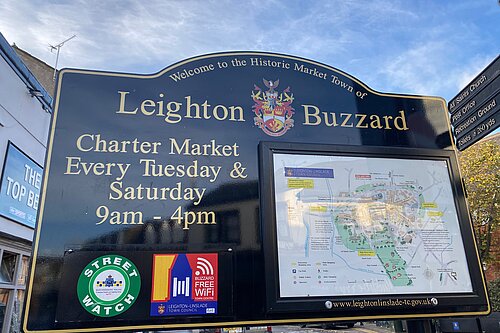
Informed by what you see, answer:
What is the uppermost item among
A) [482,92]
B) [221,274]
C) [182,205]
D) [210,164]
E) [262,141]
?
[482,92]

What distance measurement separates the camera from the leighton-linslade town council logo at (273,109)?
3299mm

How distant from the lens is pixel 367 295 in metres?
2.86

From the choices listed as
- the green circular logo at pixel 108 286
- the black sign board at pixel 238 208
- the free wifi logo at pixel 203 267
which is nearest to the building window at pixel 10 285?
the black sign board at pixel 238 208

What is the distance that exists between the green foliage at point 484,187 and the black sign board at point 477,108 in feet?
47.6

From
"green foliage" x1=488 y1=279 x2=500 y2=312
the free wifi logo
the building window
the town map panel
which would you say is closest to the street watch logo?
the free wifi logo

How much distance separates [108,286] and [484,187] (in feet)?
58.2

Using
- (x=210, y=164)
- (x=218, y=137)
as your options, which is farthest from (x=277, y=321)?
(x=218, y=137)

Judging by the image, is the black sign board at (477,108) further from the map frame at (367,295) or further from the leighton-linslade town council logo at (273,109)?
the leighton-linslade town council logo at (273,109)

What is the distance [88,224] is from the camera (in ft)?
9.02

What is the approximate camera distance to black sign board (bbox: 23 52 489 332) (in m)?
2.64

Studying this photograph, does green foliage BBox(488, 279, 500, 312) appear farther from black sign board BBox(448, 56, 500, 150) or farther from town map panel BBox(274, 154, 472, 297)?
town map panel BBox(274, 154, 472, 297)

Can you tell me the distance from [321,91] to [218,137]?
1.09 m

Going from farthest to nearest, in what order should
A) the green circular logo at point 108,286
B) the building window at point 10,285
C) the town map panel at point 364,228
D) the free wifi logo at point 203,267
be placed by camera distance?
the building window at point 10,285
the town map panel at point 364,228
the free wifi logo at point 203,267
the green circular logo at point 108,286

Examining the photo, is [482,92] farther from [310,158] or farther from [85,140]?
[85,140]
